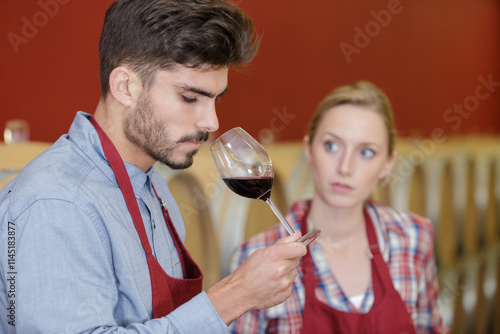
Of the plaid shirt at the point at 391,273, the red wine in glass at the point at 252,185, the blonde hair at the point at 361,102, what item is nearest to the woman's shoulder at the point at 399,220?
the plaid shirt at the point at 391,273

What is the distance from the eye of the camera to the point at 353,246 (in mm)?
1917

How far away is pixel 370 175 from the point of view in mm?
1881

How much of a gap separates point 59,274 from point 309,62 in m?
2.88

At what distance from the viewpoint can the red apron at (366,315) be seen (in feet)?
5.53

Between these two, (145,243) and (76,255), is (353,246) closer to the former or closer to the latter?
(145,243)

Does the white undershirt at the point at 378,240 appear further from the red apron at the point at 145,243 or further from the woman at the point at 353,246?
the red apron at the point at 145,243

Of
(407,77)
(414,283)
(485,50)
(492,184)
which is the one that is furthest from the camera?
(485,50)

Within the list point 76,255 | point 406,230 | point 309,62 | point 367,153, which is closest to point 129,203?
point 76,255

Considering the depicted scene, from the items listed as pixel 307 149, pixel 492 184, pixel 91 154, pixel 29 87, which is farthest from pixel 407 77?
pixel 91 154

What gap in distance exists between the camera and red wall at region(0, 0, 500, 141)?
1.94 metres

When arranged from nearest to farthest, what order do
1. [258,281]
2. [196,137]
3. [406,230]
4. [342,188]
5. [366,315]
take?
[258,281]
[196,137]
[366,315]
[342,188]
[406,230]

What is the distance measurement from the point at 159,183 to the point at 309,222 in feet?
2.09

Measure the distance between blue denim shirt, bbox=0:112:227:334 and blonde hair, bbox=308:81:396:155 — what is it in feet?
3.37

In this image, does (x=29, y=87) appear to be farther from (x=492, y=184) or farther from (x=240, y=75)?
(x=492, y=184)
